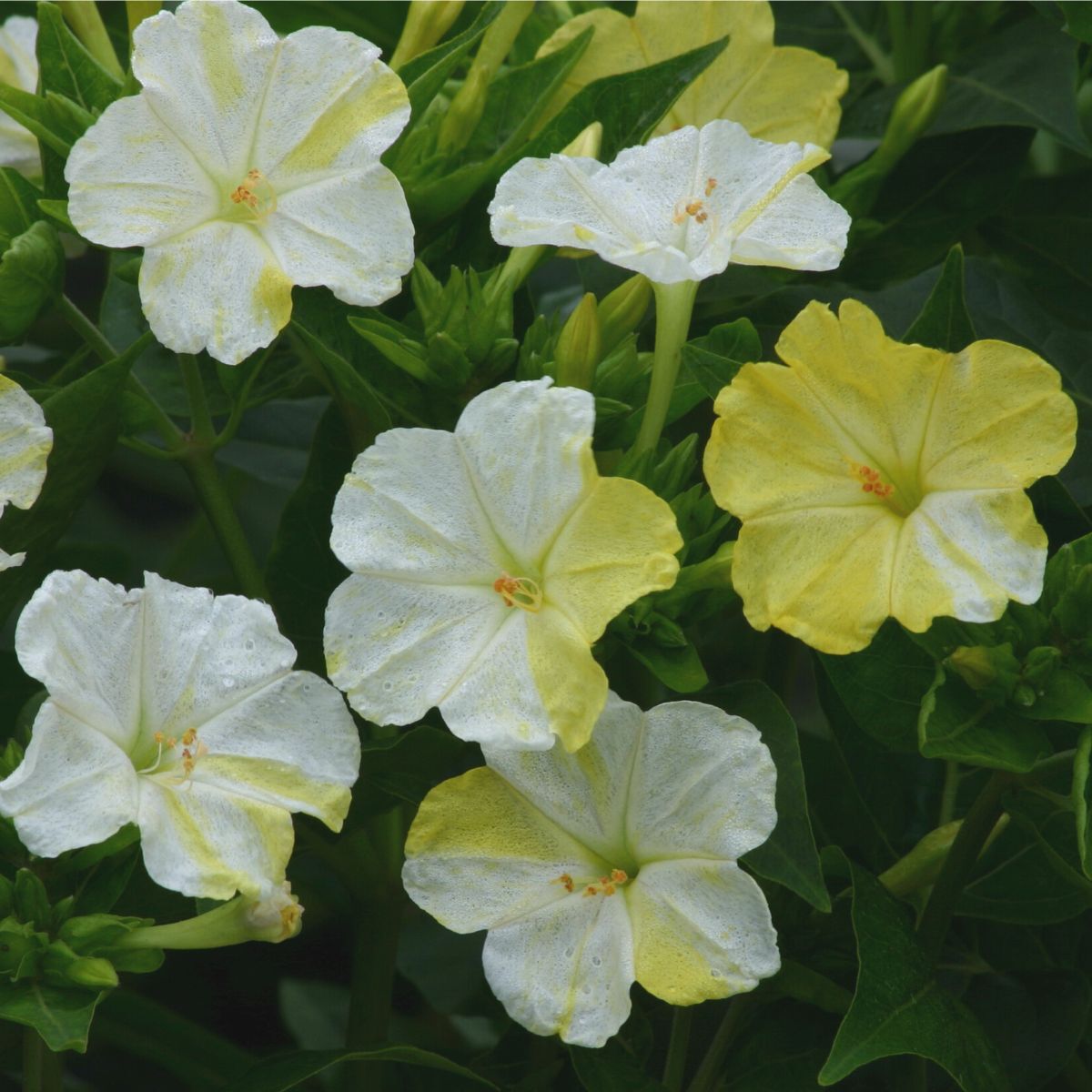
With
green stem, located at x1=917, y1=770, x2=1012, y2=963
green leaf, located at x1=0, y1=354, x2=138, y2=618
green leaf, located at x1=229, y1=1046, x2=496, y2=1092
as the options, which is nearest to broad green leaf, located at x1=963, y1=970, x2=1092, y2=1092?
green stem, located at x1=917, y1=770, x2=1012, y2=963

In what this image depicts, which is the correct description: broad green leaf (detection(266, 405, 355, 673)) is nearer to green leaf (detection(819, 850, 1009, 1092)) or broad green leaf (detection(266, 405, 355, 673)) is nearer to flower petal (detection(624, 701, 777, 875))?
flower petal (detection(624, 701, 777, 875))

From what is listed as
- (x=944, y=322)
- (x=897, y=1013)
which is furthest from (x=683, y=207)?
(x=897, y=1013)

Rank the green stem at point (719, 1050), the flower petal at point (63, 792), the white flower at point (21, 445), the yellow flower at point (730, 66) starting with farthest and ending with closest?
the yellow flower at point (730, 66)
the green stem at point (719, 1050)
the white flower at point (21, 445)
the flower petal at point (63, 792)

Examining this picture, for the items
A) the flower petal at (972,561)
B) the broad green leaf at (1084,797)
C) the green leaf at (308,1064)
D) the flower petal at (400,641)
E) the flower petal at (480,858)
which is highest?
the flower petal at (972,561)

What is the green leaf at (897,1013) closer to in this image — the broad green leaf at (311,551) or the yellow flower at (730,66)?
the broad green leaf at (311,551)

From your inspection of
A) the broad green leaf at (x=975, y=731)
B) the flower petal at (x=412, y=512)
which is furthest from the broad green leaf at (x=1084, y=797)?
the flower petal at (x=412, y=512)

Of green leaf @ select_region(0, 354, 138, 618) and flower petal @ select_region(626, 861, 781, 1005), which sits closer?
flower petal @ select_region(626, 861, 781, 1005)
